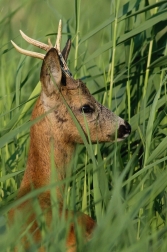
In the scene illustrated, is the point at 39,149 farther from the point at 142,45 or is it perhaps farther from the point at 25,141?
the point at 142,45

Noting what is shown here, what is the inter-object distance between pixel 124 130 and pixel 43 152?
435mm

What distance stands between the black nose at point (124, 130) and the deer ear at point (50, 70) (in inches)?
15.5

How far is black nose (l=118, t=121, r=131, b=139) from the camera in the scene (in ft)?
14.8

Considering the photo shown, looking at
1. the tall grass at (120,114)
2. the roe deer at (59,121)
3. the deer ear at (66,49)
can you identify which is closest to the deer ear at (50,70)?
the roe deer at (59,121)

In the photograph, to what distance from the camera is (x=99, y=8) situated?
6430 millimetres

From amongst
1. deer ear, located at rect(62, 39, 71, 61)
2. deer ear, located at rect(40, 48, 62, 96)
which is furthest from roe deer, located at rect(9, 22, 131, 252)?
deer ear, located at rect(62, 39, 71, 61)

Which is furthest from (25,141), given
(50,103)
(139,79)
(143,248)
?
(143,248)

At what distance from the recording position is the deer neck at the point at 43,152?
4344 mm

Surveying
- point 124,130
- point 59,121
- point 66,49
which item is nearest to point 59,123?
point 59,121

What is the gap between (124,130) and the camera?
4.53 meters

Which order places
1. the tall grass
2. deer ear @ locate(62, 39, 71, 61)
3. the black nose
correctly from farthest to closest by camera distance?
deer ear @ locate(62, 39, 71, 61)
the black nose
the tall grass

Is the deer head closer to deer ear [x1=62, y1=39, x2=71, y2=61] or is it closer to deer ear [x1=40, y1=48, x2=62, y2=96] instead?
deer ear [x1=40, y1=48, x2=62, y2=96]

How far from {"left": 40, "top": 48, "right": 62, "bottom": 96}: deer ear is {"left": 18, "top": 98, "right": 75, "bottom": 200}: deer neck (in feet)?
0.29

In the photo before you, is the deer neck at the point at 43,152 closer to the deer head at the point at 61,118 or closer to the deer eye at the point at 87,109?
the deer head at the point at 61,118
